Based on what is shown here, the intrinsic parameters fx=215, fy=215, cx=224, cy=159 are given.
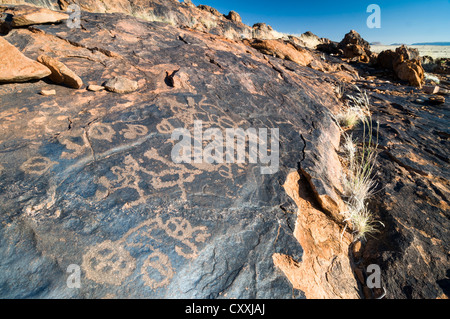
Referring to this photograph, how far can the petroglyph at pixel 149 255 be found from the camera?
1.08 metres

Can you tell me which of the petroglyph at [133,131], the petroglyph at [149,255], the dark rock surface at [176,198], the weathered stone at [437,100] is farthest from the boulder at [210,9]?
the petroglyph at [149,255]

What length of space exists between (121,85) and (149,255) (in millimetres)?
1740

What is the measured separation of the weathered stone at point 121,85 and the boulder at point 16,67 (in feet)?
1.58

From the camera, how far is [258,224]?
1.46m

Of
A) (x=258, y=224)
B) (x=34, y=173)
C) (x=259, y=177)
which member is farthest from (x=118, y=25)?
(x=258, y=224)

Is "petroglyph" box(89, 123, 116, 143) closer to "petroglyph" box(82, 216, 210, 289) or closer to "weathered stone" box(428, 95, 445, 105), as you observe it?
"petroglyph" box(82, 216, 210, 289)

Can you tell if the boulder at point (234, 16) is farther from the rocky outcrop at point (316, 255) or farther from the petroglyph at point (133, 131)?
the rocky outcrop at point (316, 255)

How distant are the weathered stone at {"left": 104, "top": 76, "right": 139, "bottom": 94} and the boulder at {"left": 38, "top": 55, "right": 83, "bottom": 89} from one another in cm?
24

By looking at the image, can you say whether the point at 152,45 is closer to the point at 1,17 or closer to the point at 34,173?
the point at 1,17

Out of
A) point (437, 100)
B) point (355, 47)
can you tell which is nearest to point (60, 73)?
point (437, 100)

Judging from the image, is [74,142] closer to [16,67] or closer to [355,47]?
[16,67]

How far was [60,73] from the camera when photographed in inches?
76.5
